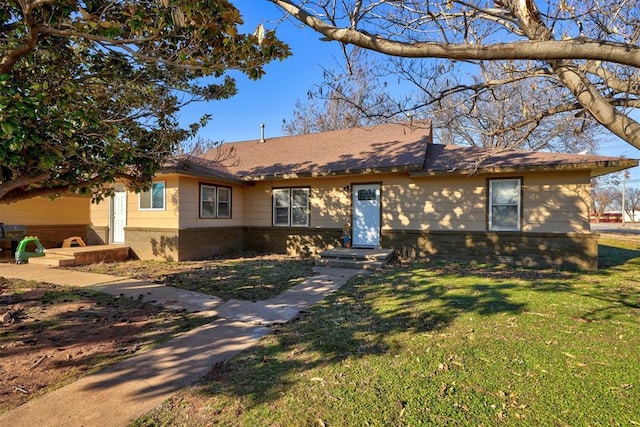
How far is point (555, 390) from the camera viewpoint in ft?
9.90

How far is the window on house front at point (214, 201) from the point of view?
11.8 meters

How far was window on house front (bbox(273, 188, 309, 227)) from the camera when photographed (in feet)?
41.2

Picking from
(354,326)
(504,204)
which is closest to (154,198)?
(354,326)

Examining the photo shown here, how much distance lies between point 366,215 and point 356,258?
7.20 ft

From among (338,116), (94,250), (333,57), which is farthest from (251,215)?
(338,116)

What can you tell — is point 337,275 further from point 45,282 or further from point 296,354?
point 45,282

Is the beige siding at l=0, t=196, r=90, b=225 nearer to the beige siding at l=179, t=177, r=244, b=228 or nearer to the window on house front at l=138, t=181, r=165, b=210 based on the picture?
the window on house front at l=138, t=181, r=165, b=210

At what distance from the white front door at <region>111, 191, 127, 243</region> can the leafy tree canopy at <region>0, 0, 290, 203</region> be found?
246 inches

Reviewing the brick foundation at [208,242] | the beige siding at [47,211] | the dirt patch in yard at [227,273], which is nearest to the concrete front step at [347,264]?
the dirt patch in yard at [227,273]

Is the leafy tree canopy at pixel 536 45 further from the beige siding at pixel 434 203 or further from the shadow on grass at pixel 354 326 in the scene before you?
the beige siding at pixel 434 203

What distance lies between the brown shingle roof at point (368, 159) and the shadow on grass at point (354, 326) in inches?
119

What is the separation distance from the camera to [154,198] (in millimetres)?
11297

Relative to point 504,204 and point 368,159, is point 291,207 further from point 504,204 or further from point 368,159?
point 504,204

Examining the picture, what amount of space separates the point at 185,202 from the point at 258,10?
24.2 ft
